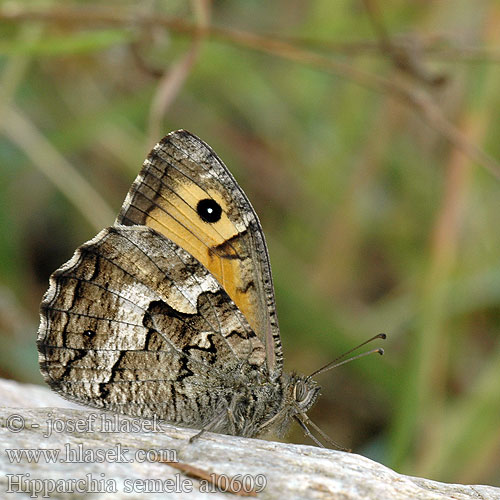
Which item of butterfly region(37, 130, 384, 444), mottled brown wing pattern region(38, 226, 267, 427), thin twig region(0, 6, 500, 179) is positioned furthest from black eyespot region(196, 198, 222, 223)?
thin twig region(0, 6, 500, 179)

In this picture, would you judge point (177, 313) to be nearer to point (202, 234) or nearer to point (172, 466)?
point (202, 234)

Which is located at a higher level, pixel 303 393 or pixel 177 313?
pixel 177 313

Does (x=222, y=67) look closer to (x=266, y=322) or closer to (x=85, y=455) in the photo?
(x=266, y=322)

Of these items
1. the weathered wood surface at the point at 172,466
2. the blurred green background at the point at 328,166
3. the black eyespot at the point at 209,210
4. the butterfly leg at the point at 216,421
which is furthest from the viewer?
the blurred green background at the point at 328,166

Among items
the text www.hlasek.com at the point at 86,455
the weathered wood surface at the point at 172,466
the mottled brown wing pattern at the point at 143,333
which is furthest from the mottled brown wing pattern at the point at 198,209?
the text www.hlasek.com at the point at 86,455

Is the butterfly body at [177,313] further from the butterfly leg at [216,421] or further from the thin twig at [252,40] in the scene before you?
the thin twig at [252,40]

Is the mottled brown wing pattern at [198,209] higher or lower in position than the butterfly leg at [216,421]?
higher
